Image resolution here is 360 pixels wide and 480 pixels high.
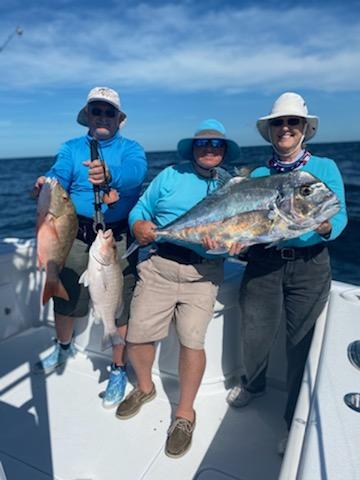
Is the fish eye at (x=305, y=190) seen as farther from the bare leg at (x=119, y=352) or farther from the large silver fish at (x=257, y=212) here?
the bare leg at (x=119, y=352)

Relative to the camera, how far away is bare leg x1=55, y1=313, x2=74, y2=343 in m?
3.55

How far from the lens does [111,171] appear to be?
114 inches

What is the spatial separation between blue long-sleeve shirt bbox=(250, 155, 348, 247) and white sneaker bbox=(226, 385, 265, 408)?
4.54ft

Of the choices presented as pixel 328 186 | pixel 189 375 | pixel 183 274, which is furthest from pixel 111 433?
pixel 328 186

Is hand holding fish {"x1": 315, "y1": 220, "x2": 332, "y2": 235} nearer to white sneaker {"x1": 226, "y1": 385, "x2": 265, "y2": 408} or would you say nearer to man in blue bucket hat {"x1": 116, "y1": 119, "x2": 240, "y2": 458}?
man in blue bucket hat {"x1": 116, "y1": 119, "x2": 240, "y2": 458}

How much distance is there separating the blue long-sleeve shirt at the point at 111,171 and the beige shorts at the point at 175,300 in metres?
0.58

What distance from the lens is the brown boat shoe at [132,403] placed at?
307 centimetres

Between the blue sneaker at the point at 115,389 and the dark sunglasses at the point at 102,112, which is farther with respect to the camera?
the blue sneaker at the point at 115,389

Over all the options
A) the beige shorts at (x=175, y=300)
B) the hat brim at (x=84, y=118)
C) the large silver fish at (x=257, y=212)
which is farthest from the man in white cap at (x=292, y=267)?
the hat brim at (x=84, y=118)

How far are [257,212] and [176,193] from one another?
663 mm

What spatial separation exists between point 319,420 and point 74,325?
2875 millimetres

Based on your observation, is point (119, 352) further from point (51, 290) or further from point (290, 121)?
point (290, 121)

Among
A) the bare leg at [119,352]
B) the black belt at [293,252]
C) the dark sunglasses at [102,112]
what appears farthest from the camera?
the bare leg at [119,352]

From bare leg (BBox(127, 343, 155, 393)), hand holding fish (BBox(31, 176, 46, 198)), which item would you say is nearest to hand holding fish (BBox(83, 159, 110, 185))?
hand holding fish (BBox(31, 176, 46, 198))
